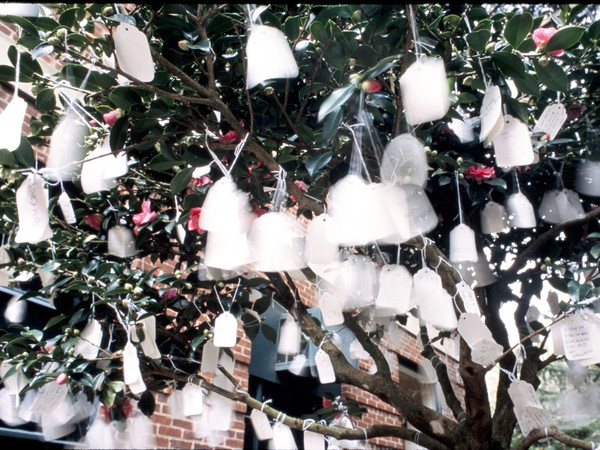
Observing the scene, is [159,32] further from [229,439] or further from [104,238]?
[229,439]

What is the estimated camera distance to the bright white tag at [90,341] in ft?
6.01

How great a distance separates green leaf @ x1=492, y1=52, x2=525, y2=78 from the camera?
1.24 metres

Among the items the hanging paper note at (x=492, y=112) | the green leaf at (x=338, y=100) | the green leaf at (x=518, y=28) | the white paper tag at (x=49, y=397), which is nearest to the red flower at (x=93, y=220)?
the white paper tag at (x=49, y=397)

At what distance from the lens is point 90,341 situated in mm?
1827

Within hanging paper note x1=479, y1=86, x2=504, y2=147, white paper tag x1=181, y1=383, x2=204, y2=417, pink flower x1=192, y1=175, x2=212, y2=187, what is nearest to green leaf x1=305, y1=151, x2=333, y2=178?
hanging paper note x1=479, y1=86, x2=504, y2=147

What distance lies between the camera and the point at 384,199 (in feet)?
4.77

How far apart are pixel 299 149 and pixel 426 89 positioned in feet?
2.50

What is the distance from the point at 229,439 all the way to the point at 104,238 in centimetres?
227

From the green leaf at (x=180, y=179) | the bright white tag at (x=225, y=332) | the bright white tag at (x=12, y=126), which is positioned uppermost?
the green leaf at (x=180, y=179)

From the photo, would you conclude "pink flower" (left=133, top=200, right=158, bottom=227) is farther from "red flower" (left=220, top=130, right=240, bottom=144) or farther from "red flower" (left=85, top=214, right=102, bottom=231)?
"red flower" (left=220, top=130, right=240, bottom=144)

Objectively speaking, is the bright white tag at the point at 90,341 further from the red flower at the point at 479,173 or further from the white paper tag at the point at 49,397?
the red flower at the point at 479,173

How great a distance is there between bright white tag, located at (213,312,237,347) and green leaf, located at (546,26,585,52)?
1.37 m

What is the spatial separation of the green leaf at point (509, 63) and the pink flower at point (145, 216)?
153cm

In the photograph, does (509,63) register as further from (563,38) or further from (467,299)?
(467,299)
